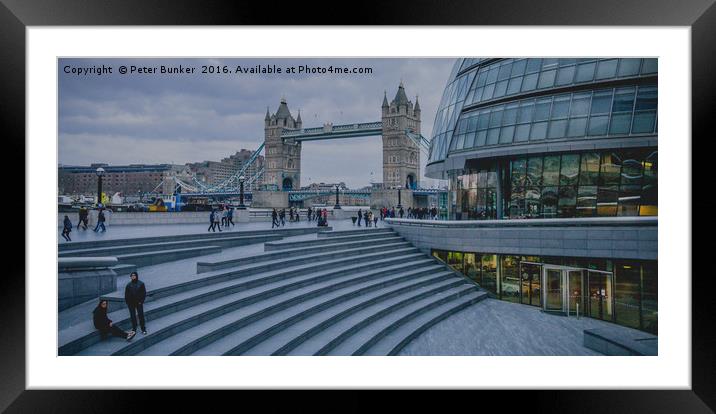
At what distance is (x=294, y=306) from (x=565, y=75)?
1678 centimetres

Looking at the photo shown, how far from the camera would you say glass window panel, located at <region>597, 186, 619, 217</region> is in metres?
18.5

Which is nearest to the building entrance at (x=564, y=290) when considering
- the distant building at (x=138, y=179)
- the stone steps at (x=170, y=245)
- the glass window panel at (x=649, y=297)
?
the glass window panel at (x=649, y=297)

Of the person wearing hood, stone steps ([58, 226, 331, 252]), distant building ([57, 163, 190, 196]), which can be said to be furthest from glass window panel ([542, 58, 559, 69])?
distant building ([57, 163, 190, 196])

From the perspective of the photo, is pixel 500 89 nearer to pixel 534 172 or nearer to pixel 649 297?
pixel 534 172

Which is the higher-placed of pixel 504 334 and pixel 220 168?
pixel 220 168

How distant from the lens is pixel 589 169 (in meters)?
18.9

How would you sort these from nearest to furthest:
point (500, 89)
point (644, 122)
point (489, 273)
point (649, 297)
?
point (649, 297) → point (644, 122) → point (489, 273) → point (500, 89)

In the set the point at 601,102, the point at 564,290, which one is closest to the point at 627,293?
the point at 564,290

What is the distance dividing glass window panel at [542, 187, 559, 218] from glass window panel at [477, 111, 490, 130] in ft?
14.7

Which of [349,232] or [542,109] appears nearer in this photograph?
[349,232]

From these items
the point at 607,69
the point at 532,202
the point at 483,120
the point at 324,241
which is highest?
the point at 607,69

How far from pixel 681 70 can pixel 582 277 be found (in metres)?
8.79

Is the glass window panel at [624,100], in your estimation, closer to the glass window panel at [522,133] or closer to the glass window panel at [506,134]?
the glass window panel at [522,133]

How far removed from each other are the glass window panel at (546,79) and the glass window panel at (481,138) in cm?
334
